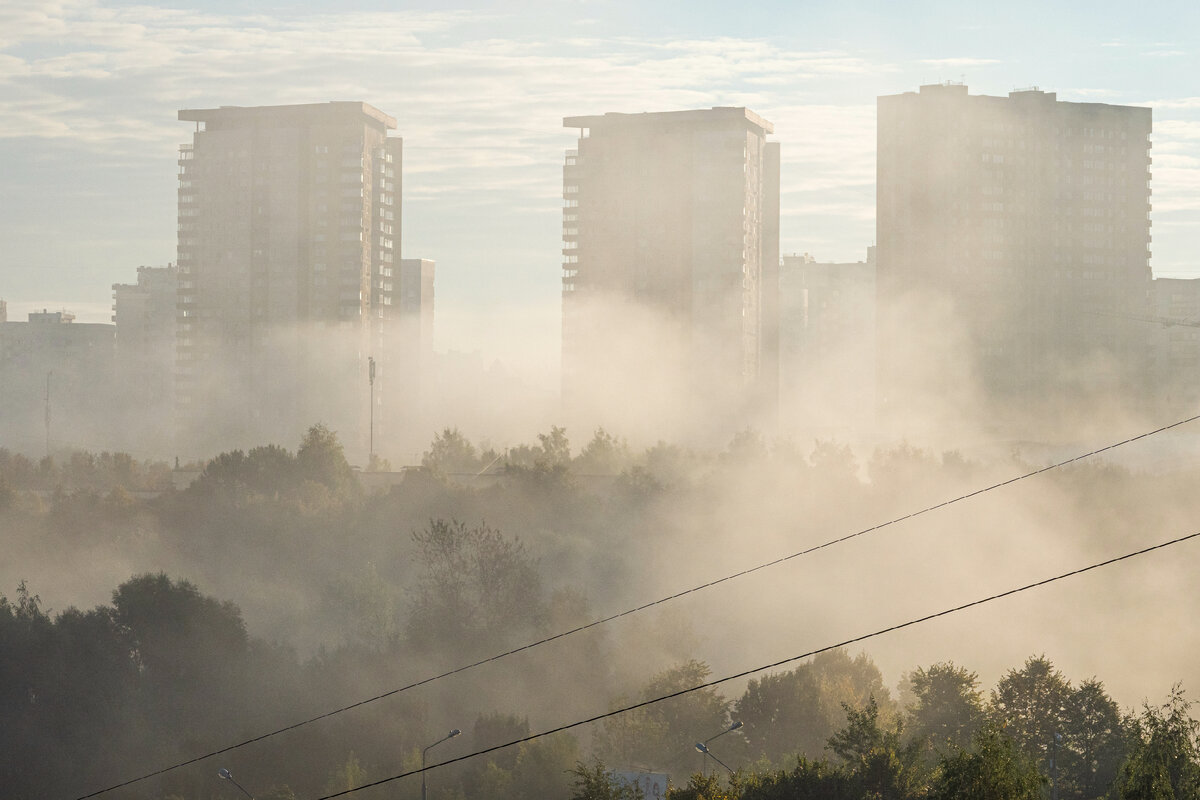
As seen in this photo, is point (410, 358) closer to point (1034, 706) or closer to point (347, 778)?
point (347, 778)

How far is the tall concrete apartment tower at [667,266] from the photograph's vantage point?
4067 inches

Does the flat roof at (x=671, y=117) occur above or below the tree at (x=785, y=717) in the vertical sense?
above

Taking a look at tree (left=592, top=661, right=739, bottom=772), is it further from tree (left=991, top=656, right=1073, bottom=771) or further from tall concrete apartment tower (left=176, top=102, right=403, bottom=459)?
tall concrete apartment tower (left=176, top=102, right=403, bottom=459)

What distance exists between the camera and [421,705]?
139ft

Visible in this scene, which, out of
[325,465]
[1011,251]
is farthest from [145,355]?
[1011,251]

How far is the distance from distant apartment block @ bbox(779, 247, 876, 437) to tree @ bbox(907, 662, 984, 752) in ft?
401

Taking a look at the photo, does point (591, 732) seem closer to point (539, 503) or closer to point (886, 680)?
point (886, 680)

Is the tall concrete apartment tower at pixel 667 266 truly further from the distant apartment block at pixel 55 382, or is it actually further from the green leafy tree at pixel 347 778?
the green leafy tree at pixel 347 778

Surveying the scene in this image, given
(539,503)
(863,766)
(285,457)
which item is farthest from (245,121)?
(863,766)

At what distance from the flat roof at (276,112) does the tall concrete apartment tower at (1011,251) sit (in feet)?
135

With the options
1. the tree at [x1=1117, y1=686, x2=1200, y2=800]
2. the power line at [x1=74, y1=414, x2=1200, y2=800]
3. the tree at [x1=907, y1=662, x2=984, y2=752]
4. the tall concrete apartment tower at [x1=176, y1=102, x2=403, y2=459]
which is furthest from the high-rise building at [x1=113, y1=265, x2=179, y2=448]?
the tree at [x1=1117, y1=686, x2=1200, y2=800]

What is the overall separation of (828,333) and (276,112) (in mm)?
83164

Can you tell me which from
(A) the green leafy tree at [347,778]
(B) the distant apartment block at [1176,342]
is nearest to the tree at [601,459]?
(A) the green leafy tree at [347,778]

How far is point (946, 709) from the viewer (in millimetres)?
35156
